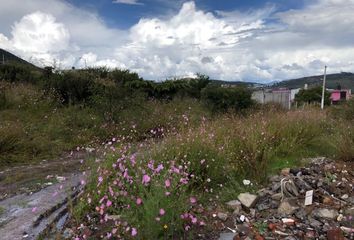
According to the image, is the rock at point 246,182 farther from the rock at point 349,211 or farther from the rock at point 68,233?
the rock at point 68,233

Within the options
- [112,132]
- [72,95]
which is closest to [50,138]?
[112,132]

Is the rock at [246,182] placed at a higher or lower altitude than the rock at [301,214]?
higher

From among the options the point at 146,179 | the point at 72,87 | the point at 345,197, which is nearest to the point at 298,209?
the point at 345,197

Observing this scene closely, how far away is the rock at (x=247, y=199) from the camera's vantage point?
15.1ft

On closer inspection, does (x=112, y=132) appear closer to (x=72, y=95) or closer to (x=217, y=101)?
(x=72, y=95)

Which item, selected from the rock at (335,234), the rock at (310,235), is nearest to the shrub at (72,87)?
the rock at (310,235)

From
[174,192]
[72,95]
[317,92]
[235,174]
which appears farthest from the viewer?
[317,92]

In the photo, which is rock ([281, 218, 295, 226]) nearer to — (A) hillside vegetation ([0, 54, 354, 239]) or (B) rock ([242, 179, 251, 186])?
(A) hillside vegetation ([0, 54, 354, 239])

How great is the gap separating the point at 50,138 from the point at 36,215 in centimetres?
517

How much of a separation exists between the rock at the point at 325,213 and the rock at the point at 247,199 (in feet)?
2.21

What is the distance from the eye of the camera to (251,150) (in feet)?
19.0

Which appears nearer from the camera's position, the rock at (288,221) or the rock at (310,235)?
the rock at (310,235)

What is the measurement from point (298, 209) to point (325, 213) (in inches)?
11.3

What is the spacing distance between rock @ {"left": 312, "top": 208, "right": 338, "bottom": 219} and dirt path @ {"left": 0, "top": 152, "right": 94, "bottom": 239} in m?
2.66
